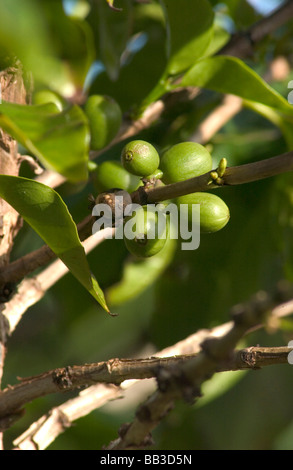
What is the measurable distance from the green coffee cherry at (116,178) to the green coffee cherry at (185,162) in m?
0.10

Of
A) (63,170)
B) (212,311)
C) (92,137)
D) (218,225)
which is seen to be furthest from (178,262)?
(63,170)

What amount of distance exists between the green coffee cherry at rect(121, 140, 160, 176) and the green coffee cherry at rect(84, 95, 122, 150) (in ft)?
0.52

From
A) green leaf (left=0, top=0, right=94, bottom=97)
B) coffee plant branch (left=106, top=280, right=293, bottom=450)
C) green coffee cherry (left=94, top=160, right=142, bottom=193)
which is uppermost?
green leaf (left=0, top=0, right=94, bottom=97)

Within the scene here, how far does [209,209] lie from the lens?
81 cm

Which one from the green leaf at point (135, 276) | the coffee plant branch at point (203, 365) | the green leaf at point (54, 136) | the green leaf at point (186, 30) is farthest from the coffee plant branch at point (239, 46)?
the coffee plant branch at point (203, 365)

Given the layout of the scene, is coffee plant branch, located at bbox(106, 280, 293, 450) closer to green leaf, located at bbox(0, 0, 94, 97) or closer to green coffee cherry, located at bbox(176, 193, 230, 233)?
green coffee cherry, located at bbox(176, 193, 230, 233)

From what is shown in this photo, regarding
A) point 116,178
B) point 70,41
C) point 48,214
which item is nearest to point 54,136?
point 48,214

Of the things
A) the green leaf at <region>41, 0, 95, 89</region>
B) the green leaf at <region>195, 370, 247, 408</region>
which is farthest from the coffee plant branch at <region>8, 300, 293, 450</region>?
the green leaf at <region>41, 0, 95, 89</region>

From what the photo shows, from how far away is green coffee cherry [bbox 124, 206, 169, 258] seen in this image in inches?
31.4

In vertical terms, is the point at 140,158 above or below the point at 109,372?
above

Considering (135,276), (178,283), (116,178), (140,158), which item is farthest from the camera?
(178,283)

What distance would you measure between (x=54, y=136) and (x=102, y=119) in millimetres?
287

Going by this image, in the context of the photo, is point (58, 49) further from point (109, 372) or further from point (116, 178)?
point (109, 372)
